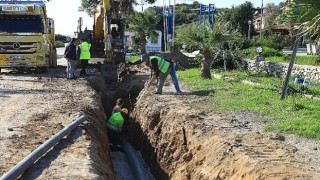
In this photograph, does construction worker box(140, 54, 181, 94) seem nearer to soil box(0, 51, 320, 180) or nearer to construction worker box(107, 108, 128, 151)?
soil box(0, 51, 320, 180)

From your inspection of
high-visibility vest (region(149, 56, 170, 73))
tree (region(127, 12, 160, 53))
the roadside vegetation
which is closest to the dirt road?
high-visibility vest (region(149, 56, 170, 73))

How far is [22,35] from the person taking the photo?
21578 millimetres

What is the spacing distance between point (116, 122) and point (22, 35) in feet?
31.0

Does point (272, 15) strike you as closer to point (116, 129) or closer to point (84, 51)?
point (84, 51)

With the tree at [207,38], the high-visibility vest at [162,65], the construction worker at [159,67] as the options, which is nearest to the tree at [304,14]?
the construction worker at [159,67]

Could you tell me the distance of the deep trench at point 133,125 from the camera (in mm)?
12984

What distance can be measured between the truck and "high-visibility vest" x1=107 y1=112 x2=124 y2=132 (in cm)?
887

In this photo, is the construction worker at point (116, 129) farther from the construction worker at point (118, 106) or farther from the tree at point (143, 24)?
the tree at point (143, 24)

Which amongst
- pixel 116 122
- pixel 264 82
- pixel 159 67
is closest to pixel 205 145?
pixel 116 122

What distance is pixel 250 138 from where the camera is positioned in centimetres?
927

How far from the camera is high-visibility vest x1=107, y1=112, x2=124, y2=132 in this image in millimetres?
14305

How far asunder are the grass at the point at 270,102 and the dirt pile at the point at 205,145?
54cm

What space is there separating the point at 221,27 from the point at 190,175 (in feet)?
32.9

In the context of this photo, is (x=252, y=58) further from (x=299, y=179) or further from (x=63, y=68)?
(x=299, y=179)
